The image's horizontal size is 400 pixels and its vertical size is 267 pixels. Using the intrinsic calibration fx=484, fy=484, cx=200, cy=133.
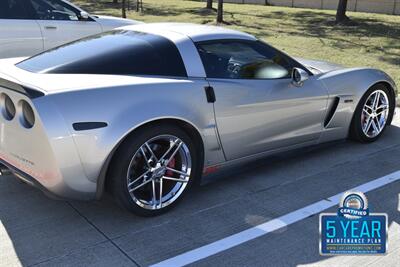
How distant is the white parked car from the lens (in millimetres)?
6926

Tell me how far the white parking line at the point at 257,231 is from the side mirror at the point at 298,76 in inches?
42.0

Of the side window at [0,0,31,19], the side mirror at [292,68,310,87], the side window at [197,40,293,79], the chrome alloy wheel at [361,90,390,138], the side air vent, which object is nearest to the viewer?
the side window at [197,40,293,79]

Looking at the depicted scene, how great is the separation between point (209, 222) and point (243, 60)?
4.94ft

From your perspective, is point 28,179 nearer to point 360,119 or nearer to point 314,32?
point 360,119

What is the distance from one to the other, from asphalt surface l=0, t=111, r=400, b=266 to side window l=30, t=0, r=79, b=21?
3.59m

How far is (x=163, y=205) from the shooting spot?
3.72 m

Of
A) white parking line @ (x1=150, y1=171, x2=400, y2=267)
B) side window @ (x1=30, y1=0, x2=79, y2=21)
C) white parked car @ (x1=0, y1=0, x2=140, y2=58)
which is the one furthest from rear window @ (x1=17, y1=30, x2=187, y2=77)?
side window @ (x1=30, y1=0, x2=79, y2=21)

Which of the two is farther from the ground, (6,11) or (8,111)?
(6,11)

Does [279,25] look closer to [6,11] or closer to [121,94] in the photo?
[6,11]

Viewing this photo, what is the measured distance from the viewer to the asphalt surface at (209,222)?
10.5ft

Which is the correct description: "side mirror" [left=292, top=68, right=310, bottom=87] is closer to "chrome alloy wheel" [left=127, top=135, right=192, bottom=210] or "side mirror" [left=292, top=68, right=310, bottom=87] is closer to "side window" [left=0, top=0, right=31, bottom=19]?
"chrome alloy wheel" [left=127, top=135, right=192, bottom=210]

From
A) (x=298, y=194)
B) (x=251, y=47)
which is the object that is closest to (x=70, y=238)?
(x=298, y=194)

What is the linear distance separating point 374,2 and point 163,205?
20.3 metres
